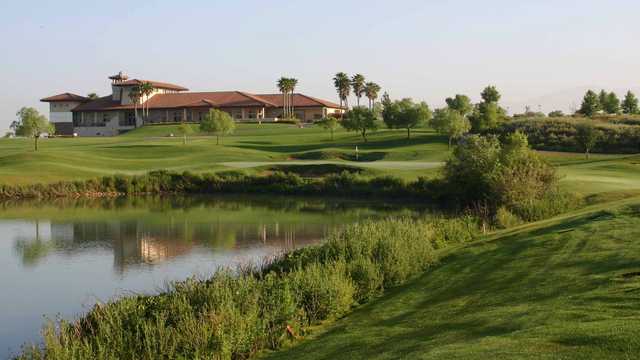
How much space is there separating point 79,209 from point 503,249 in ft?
127

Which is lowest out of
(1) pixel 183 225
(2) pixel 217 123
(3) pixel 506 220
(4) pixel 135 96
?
(1) pixel 183 225

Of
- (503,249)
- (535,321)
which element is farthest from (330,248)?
(535,321)

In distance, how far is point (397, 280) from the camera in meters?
22.1

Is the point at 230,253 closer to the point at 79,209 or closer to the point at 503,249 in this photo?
the point at 503,249

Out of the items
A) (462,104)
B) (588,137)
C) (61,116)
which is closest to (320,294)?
(588,137)

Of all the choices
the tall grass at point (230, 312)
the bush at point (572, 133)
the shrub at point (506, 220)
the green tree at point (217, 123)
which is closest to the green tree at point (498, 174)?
the shrub at point (506, 220)

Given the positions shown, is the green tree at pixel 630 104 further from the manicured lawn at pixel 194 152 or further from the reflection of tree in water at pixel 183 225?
the reflection of tree in water at pixel 183 225

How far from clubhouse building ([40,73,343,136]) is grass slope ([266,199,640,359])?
111m

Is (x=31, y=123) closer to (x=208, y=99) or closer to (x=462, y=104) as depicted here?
(x=208, y=99)

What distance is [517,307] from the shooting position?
15.1 m

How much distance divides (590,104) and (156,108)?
75209 millimetres

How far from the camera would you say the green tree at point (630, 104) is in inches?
4739

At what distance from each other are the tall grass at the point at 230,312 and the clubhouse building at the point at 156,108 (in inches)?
4347

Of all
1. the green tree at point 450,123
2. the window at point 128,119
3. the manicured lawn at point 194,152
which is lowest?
the manicured lawn at point 194,152
